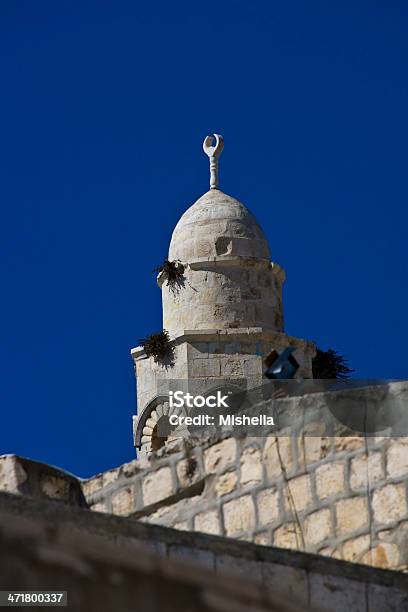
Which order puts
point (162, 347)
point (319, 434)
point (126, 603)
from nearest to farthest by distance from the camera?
1. point (126, 603)
2. point (319, 434)
3. point (162, 347)

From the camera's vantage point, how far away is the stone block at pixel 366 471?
753 centimetres

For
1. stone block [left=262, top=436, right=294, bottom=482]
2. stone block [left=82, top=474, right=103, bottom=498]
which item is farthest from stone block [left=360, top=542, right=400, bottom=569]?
stone block [left=82, top=474, right=103, bottom=498]

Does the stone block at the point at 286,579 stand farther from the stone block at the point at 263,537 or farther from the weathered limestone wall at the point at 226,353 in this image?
the weathered limestone wall at the point at 226,353

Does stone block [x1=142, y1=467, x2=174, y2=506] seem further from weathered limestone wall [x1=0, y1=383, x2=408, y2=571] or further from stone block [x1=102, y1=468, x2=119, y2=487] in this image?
stone block [x1=102, y1=468, x2=119, y2=487]

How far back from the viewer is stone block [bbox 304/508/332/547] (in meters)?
7.59

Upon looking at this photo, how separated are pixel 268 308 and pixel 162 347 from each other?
71.0 inches

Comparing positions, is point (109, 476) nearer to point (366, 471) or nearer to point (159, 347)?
point (366, 471)

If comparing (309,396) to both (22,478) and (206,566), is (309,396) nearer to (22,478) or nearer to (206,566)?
(22,478)

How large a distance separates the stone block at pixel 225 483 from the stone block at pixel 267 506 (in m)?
0.17

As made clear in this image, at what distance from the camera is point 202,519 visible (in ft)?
26.2

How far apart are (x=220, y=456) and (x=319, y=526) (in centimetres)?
77

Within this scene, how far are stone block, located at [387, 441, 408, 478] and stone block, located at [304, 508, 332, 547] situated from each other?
1.36 feet

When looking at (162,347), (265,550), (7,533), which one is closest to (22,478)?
(265,550)

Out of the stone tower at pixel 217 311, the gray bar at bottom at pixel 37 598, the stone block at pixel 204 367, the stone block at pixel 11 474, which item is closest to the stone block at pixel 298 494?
the stone block at pixel 11 474
